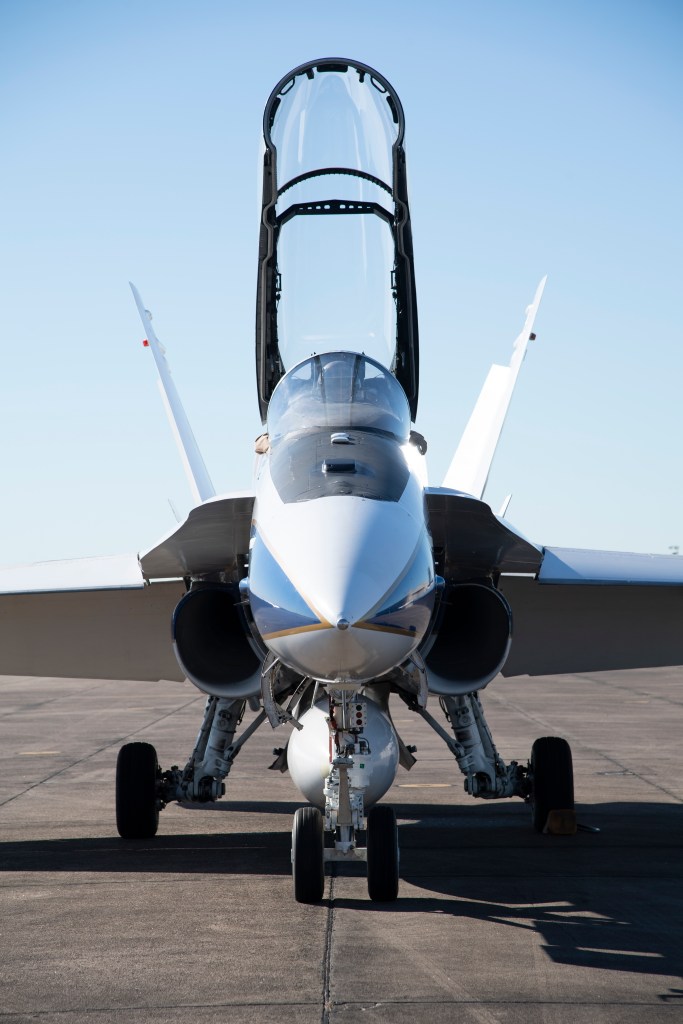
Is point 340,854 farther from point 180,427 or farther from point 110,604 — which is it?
point 180,427

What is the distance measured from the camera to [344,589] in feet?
17.2

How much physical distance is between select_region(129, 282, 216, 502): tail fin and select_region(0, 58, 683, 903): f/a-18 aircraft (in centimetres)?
180

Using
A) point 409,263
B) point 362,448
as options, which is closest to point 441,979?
point 362,448

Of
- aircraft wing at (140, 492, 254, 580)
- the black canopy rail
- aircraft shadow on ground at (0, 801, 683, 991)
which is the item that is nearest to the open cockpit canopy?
the black canopy rail

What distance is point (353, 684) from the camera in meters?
5.73

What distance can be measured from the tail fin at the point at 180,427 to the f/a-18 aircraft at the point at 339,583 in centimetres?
180

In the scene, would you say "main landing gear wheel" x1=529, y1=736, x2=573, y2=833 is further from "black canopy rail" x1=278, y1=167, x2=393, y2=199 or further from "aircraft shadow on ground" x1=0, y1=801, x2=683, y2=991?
"black canopy rail" x1=278, y1=167, x2=393, y2=199

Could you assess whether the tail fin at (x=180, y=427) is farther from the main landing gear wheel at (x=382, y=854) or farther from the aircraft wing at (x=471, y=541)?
the main landing gear wheel at (x=382, y=854)

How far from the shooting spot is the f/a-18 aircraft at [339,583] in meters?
5.71

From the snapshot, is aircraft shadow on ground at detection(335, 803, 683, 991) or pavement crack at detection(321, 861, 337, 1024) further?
aircraft shadow on ground at detection(335, 803, 683, 991)

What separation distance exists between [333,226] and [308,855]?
4.56 metres

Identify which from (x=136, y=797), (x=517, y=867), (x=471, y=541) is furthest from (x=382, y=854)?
(x=136, y=797)

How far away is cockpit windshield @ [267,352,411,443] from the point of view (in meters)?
6.85

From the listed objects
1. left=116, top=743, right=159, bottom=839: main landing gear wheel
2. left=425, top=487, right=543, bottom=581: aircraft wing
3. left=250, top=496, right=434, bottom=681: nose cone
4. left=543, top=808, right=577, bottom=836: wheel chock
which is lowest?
left=543, top=808, right=577, bottom=836: wheel chock
